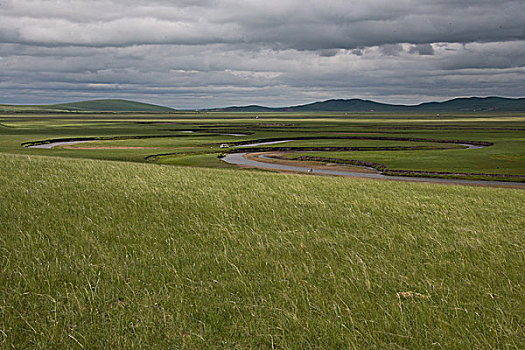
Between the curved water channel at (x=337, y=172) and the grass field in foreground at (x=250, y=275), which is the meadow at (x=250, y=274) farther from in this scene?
the curved water channel at (x=337, y=172)

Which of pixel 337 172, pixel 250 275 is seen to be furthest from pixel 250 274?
pixel 337 172

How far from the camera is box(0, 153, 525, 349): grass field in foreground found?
6.74 metres

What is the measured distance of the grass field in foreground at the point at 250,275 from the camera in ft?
22.1

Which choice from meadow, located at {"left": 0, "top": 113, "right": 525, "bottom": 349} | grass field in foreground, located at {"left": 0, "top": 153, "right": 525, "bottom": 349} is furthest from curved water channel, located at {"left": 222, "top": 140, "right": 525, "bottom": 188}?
grass field in foreground, located at {"left": 0, "top": 153, "right": 525, "bottom": 349}

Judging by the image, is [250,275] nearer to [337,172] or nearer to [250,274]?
[250,274]

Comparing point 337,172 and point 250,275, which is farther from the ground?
point 250,275

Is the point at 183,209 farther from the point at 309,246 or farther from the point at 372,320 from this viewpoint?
the point at 372,320

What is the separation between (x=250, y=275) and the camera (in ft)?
29.4

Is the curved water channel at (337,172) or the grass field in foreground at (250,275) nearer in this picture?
the grass field in foreground at (250,275)

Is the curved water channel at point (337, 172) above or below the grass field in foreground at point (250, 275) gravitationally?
below

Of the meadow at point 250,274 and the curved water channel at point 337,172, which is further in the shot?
the curved water channel at point 337,172

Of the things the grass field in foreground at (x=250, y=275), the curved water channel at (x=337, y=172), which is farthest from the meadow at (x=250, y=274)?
the curved water channel at (x=337, y=172)

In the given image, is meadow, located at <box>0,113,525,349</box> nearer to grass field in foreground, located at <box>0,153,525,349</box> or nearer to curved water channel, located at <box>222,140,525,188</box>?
grass field in foreground, located at <box>0,153,525,349</box>

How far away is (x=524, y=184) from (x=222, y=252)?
52.7 metres
